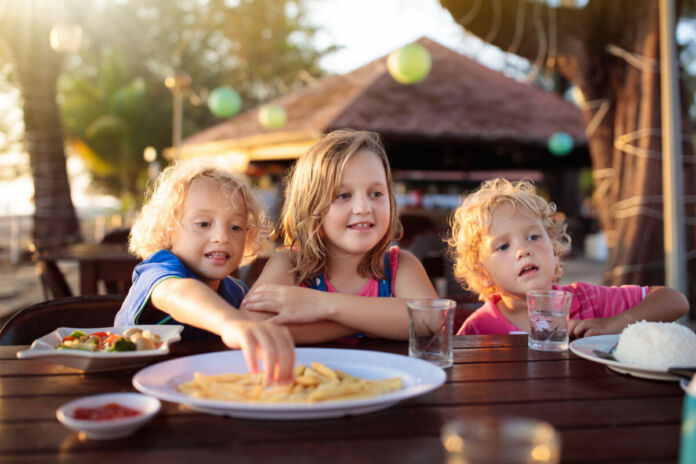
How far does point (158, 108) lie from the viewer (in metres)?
27.0

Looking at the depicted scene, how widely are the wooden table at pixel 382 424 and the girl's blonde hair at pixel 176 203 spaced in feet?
2.80

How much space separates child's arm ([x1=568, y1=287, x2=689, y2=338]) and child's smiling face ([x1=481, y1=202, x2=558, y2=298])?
274mm

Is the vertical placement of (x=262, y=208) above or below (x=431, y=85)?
below

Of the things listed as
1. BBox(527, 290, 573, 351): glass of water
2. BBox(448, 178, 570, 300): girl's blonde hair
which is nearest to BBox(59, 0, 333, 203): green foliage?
BBox(448, 178, 570, 300): girl's blonde hair

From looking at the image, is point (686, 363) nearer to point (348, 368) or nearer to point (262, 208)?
point (348, 368)

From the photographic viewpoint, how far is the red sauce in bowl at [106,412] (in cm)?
90

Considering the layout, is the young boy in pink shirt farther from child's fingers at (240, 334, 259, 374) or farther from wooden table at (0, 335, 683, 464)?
child's fingers at (240, 334, 259, 374)

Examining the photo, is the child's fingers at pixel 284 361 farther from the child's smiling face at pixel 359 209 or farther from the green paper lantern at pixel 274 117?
the green paper lantern at pixel 274 117

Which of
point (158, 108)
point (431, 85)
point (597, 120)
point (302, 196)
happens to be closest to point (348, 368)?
point (302, 196)

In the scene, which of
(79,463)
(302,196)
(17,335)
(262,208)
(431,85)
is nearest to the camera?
(79,463)

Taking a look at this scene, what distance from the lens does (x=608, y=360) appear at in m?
1.24

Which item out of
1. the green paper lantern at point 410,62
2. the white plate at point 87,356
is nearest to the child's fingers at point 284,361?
the white plate at point 87,356

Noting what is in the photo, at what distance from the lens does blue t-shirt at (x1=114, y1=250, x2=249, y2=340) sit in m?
1.72

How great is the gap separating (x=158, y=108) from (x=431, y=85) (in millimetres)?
20902
